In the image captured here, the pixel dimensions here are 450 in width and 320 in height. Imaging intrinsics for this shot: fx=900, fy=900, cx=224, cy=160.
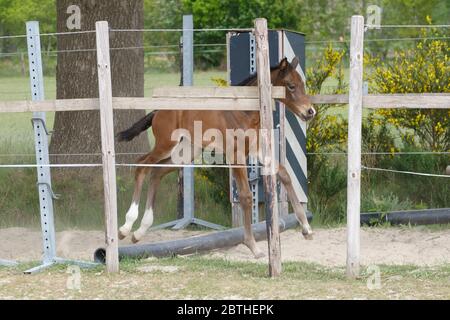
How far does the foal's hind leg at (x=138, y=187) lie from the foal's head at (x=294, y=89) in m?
1.28

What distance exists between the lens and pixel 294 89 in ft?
26.8

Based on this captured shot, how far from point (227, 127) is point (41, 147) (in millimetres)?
1725

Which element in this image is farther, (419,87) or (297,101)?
(419,87)

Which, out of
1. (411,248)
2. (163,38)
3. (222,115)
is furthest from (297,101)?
(163,38)

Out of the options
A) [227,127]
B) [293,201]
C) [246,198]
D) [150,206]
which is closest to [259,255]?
[246,198]

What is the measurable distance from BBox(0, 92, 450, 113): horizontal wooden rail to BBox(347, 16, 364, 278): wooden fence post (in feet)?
0.53

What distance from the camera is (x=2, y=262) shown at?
7.99 m

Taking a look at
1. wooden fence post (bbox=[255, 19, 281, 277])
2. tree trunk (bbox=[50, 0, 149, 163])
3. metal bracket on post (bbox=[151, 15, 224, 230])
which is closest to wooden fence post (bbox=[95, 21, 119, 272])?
wooden fence post (bbox=[255, 19, 281, 277])

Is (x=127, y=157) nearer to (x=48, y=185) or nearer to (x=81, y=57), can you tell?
(x=81, y=57)

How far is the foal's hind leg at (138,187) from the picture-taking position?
336 inches

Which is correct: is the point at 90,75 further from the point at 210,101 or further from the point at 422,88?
the point at 210,101

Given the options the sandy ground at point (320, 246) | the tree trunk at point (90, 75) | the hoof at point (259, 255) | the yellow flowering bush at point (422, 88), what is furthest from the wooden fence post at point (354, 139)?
the tree trunk at point (90, 75)

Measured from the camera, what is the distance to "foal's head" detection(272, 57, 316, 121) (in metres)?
8.12

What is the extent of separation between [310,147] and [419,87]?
154cm
